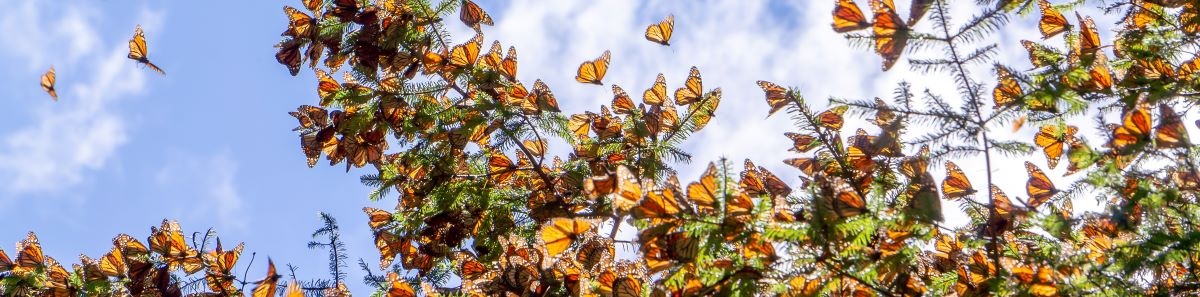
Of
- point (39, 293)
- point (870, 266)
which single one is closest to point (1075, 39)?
point (870, 266)

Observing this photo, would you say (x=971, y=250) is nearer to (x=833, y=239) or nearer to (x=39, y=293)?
(x=833, y=239)

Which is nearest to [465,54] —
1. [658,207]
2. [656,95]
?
[656,95]

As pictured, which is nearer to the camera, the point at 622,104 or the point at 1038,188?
the point at 1038,188

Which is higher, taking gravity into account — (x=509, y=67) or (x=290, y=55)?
(x=290, y=55)

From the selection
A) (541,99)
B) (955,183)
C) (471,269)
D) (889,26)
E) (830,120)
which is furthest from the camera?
(541,99)

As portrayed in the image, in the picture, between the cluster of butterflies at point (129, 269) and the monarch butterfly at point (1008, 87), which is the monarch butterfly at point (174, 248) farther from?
the monarch butterfly at point (1008, 87)

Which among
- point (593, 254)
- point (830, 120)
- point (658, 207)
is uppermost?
point (830, 120)

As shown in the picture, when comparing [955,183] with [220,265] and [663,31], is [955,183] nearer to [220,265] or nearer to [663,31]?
[663,31]

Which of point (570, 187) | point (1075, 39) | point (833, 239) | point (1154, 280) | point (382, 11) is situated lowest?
point (833, 239)
